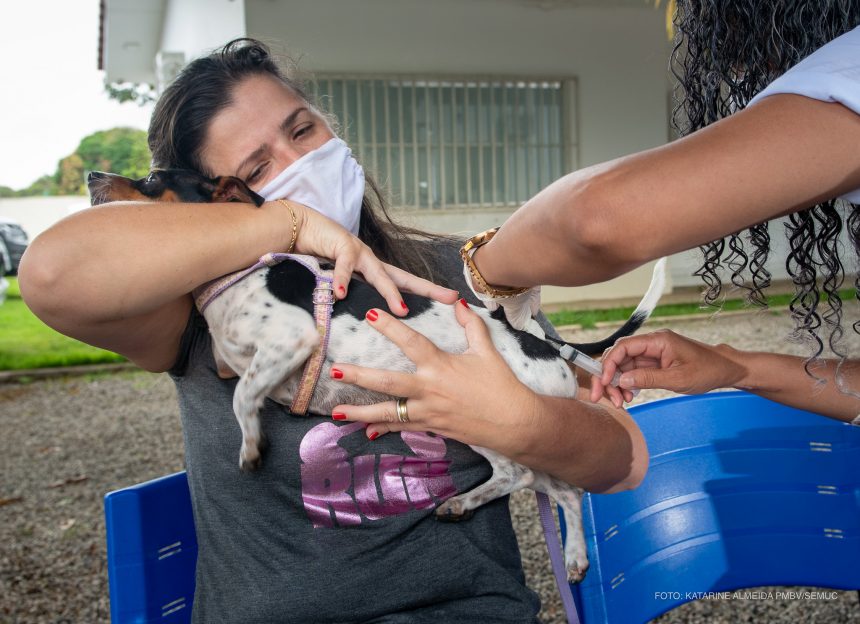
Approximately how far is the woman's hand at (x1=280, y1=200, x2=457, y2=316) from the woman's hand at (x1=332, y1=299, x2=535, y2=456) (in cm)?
13

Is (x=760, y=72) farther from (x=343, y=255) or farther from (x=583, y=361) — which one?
(x=343, y=255)

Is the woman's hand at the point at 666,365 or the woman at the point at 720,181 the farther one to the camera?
the woman's hand at the point at 666,365

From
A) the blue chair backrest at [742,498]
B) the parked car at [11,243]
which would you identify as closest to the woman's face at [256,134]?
the blue chair backrest at [742,498]

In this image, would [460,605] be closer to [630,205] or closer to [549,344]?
[549,344]

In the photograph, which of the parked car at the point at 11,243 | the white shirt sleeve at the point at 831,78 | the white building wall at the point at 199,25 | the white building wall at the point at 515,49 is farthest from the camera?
the parked car at the point at 11,243

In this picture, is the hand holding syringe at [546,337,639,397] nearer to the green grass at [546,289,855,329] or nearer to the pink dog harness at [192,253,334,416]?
the pink dog harness at [192,253,334,416]

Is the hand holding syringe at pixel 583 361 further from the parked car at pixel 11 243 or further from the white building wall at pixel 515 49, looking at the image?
the parked car at pixel 11 243

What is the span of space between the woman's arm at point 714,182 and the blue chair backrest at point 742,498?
118cm

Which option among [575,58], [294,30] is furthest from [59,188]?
[575,58]

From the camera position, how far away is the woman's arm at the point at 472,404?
1.41m

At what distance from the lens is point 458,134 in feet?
31.8

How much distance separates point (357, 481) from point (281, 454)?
163mm

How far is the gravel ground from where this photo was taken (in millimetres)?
3383

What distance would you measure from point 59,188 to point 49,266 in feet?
70.4
